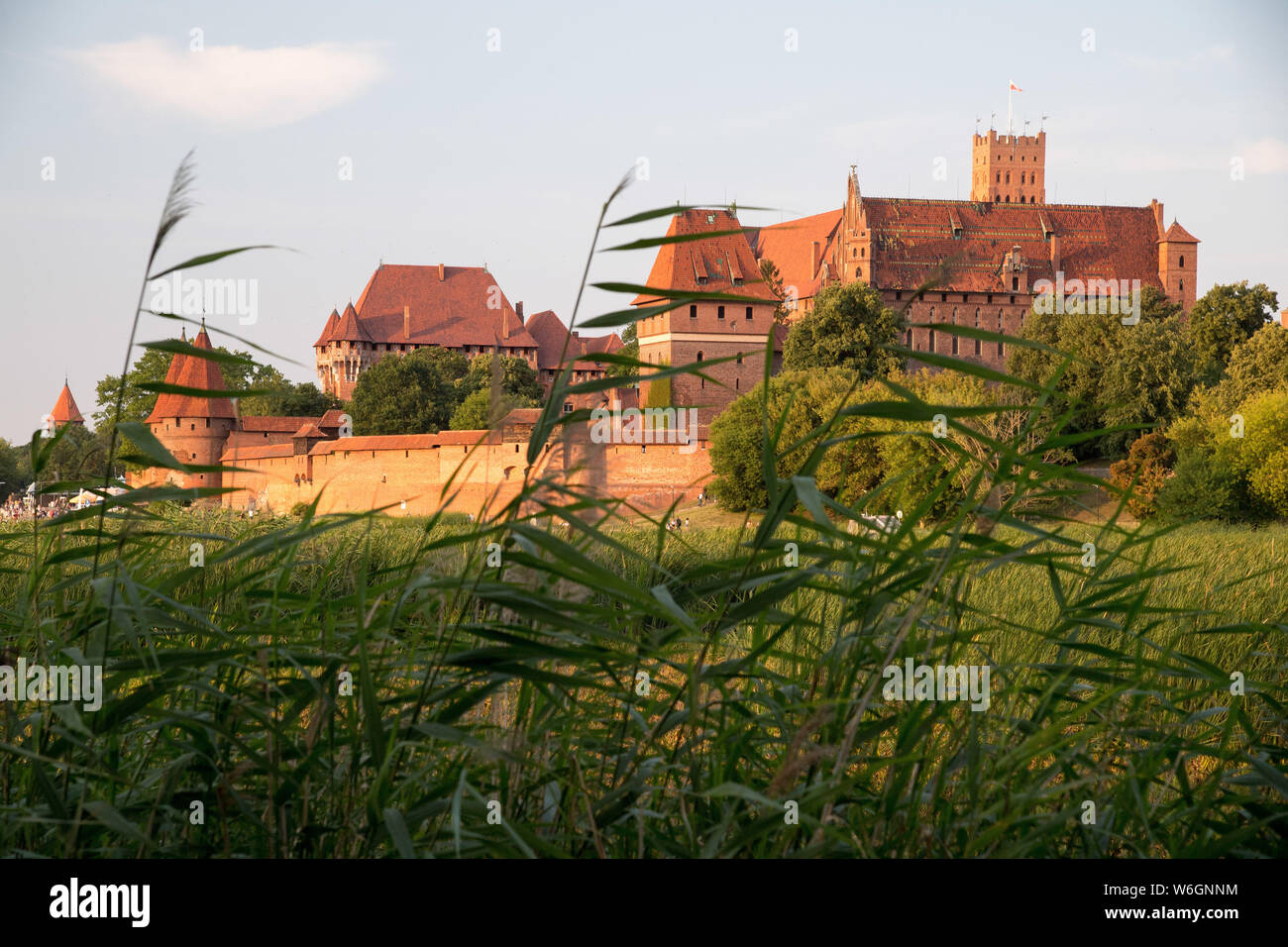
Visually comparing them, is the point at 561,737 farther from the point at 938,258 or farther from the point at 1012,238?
the point at 1012,238

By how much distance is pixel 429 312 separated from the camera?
232 feet

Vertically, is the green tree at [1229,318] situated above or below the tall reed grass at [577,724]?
above

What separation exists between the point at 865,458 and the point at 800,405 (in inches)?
120

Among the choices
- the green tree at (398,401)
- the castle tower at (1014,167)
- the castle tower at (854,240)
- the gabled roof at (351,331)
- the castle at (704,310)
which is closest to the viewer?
the castle at (704,310)

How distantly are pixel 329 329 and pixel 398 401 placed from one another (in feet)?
76.7

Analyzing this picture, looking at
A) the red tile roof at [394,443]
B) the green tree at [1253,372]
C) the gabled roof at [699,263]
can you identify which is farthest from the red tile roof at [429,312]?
the green tree at [1253,372]

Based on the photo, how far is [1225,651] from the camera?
237 inches

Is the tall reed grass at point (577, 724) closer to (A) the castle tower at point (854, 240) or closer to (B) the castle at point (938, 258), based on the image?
(B) the castle at point (938, 258)

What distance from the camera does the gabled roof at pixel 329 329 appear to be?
230ft

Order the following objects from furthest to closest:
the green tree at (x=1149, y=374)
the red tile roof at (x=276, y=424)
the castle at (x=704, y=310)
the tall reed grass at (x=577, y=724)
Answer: the red tile roof at (x=276, y=424), the green tree at (x=1149, y=374), the castle at (x=704, y=310), the tall reed grass at (x=577, y=724)

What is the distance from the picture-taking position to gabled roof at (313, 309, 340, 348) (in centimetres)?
7000

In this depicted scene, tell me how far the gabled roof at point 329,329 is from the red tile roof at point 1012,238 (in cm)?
3227
